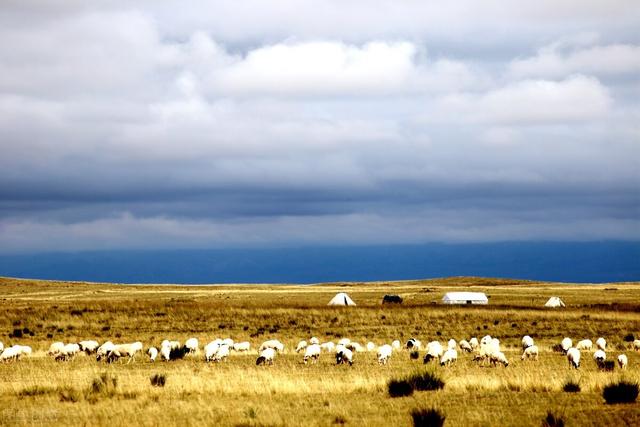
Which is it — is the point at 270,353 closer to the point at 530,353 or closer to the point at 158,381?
the point at 158,381

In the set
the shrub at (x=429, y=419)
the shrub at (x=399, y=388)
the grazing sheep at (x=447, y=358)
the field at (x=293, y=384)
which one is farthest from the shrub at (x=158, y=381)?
the grazing sheep at (x=447, y=358)

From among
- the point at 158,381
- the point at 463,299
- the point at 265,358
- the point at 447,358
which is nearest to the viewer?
the point at 158,381

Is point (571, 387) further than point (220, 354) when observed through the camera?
No

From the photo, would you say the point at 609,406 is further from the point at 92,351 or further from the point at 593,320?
the point at 593,320

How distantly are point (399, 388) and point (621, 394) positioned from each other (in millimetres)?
5322

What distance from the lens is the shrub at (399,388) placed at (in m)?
19.2

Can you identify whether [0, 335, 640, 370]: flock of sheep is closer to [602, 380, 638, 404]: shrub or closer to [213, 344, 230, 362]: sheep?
[213, 344, 230, 362]: sheep

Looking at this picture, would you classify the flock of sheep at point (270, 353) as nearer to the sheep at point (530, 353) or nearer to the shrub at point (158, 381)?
the sheep at point (530, 353)

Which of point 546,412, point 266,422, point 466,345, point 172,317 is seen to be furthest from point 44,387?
point 172,317

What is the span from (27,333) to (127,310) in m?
16.8

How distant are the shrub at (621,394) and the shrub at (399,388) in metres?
4.72

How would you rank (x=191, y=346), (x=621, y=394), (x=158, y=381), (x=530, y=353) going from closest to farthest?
(x=621, y=394), (x=158, y=381), (x=530, y=353), (x=191, y=346)

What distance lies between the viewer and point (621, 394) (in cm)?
1781

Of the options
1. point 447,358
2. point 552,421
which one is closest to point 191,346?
point 447,358
